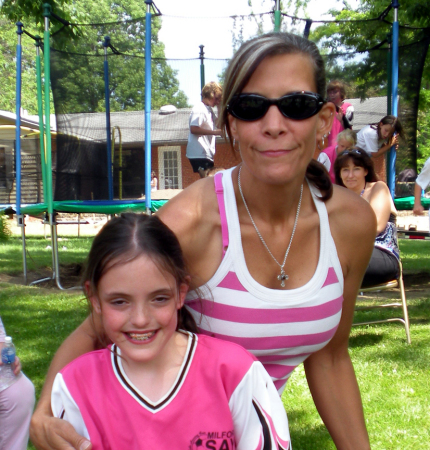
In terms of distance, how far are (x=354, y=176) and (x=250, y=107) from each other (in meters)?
3.86

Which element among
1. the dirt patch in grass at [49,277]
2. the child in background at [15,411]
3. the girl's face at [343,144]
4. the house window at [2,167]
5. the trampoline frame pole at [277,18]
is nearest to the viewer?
the child in background at [15,411]

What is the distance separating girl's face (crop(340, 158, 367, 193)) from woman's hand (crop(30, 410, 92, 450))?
168 inches

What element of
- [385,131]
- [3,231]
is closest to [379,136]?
[385,131]

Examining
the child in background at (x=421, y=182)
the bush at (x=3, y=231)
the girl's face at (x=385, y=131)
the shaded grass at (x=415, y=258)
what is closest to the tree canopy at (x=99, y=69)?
the girl's face at (x=385, y=131)

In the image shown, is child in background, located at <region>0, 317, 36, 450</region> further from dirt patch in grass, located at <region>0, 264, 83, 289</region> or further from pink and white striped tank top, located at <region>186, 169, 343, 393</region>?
dirt patch in grass, located at <region>0, 264, 83, 289</region>

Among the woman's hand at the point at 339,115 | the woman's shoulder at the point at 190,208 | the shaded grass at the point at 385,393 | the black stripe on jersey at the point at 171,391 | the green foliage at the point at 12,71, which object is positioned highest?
the green foliage at the point at 12,71

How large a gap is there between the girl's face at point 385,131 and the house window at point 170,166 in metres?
3.35

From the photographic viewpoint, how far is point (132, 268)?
1.50m

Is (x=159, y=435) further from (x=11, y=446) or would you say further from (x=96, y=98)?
(x=96, y=98)

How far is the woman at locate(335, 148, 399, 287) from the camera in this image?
16.4 ft

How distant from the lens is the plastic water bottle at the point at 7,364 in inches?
92.4

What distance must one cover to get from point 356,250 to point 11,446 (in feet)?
5.77

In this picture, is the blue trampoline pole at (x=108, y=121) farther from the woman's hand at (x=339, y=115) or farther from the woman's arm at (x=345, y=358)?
the woman's arm at (x=345, y=358)

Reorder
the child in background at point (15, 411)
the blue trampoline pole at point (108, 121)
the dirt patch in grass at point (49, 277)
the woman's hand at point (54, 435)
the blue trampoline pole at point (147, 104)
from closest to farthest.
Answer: the woman's hand at point (54, 435)
the child in background at point (15, 411)
the blue trampoline pole at point (147, 104)
the dirt patch in grass at point (49, 277)
the blue trampoline pole at point (108, 121)
